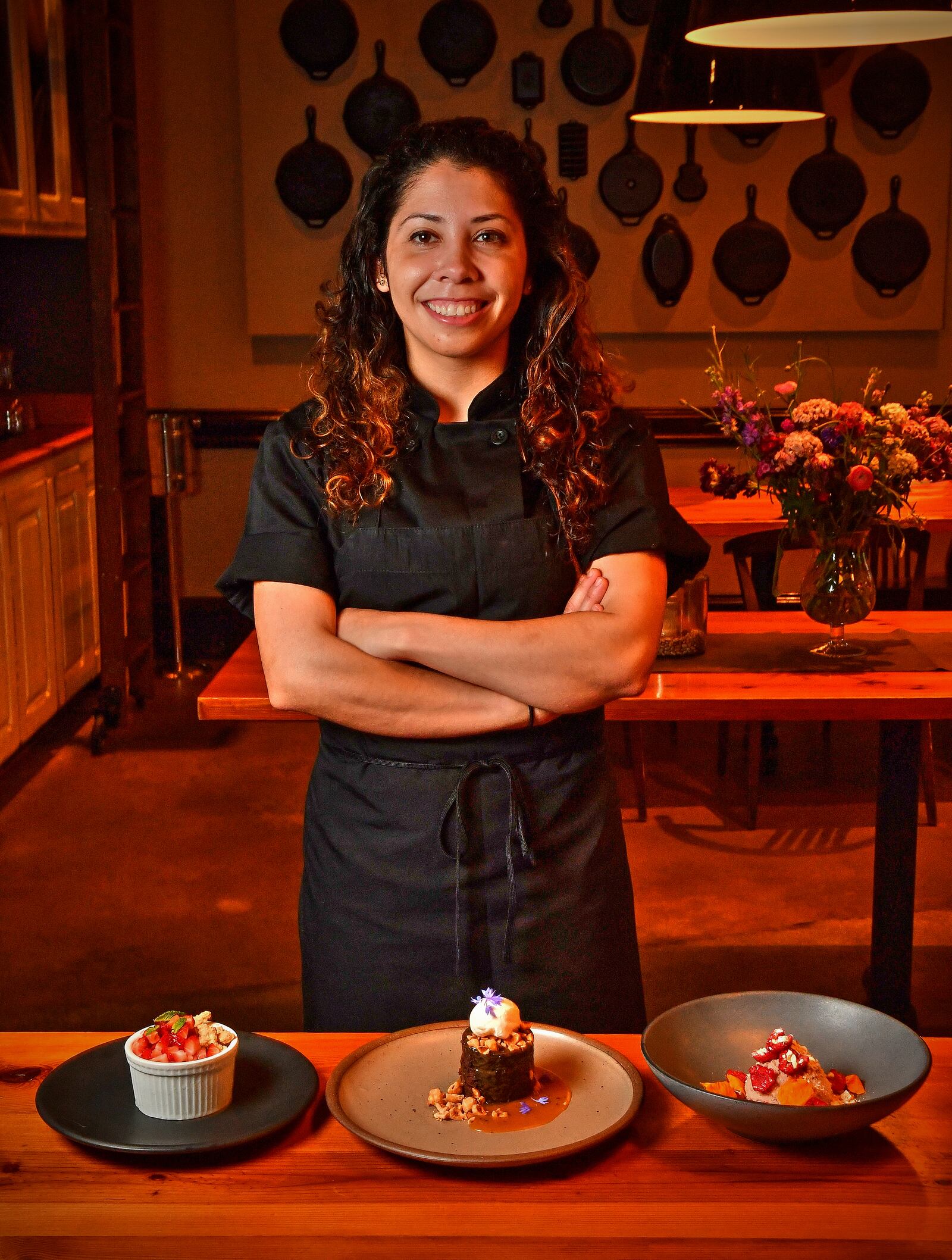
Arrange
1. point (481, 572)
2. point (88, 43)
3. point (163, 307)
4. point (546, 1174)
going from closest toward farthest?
1. point (546, 1174)
2. point (481, 572)
3. point (88, 43)
4. point (163, 307)

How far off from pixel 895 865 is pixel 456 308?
5.64ft

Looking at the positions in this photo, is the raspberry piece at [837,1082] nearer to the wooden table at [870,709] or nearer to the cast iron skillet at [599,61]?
the wooden table at [870,709]

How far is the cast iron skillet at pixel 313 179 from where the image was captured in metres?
6.24

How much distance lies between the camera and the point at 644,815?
453 cm

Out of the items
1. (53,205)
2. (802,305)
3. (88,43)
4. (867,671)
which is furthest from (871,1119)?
(802,305)

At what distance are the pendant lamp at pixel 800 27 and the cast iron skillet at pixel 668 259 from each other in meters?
3.60

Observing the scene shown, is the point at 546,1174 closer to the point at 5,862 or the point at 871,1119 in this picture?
the point at 871,1119

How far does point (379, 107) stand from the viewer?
620 cm

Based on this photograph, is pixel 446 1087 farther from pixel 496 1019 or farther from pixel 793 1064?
pixel 793 1064

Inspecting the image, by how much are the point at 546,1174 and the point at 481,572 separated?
81 cm

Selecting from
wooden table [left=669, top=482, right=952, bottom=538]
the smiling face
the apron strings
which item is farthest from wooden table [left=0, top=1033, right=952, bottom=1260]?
wooden table [left=669, top=482, right=952, bottom=538]

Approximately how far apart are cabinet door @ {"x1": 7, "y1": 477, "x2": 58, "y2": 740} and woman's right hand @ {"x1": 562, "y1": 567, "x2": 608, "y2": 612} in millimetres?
3219

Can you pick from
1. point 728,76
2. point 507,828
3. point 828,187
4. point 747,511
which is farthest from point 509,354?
point 828,187

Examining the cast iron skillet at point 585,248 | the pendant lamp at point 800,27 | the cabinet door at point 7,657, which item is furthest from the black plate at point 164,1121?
the cast iron skillet at point 585,248
